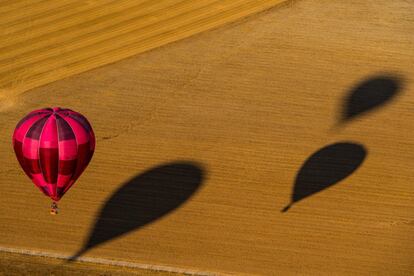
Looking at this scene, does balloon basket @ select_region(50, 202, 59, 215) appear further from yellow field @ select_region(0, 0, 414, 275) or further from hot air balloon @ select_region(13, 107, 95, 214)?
hot air balloon @ select_region(13, 107, 95, 214)

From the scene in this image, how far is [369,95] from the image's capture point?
3391 centimetres

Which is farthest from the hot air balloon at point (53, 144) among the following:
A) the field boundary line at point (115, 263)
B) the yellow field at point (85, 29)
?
the yellow field at point (85, 29)

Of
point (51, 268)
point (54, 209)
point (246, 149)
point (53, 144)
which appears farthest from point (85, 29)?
point (51, 268)

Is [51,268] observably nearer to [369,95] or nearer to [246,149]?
[246,149]

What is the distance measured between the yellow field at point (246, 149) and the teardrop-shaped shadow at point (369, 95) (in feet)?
0.15

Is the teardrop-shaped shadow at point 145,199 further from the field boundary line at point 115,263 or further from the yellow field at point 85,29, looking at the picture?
the yellow field at point 85,29

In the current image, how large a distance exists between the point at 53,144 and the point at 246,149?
24.2ft

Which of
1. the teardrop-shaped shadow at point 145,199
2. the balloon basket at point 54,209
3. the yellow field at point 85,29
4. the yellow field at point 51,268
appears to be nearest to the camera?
the yellow field at point 51,268

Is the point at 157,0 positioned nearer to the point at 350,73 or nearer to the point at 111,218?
the point at 350,73

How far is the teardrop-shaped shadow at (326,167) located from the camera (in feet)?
96.4

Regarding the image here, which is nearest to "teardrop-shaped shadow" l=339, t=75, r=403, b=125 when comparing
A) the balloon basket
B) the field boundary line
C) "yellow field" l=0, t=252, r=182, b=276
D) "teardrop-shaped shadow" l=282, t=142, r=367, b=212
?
"teardrop-shaped shadow" l=282, t=142, r=367, b=212

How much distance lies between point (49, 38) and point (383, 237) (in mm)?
13973

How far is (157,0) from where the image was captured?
124 ft

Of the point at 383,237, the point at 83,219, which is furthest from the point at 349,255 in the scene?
the point at 83,219
